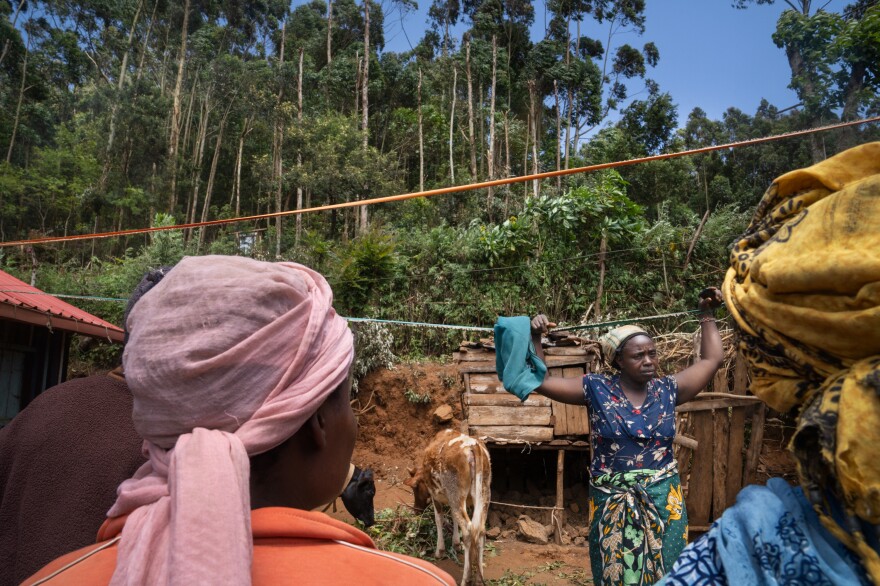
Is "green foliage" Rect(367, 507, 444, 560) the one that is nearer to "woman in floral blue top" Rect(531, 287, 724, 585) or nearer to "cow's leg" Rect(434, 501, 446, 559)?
"cow's leg" Rect(434, 501, 446, 559)

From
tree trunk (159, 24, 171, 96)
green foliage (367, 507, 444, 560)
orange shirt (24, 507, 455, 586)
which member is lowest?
green foliage (367, 507, 444, 560)

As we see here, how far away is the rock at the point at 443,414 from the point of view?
11.1 metres

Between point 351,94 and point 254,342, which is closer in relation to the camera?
point 254,342

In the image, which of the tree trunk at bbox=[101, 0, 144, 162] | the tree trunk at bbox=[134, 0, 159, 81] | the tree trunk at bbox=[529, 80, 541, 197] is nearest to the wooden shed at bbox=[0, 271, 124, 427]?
the tree trunk at bbox=[529, 80, 541, 197]

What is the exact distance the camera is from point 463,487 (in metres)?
7.14

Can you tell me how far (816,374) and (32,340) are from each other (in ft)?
29.4

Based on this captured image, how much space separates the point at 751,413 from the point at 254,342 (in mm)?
8368

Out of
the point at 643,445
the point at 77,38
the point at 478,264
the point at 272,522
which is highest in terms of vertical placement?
the point at 77,38

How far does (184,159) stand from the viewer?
2938 cm

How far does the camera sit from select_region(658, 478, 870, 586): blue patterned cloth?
0.90 metres

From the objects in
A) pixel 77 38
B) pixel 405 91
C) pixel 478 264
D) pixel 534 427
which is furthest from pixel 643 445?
pixel 77 38

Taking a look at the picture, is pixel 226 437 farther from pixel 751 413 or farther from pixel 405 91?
pixel 405 91

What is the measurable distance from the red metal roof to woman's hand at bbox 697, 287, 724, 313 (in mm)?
6419

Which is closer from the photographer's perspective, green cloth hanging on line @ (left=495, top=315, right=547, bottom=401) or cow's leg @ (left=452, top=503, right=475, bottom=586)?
green cloth hanging on line @ (left=495, top=315, right=547, bottom=401)
